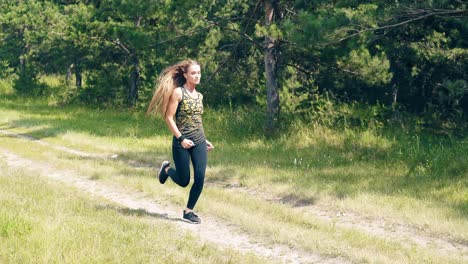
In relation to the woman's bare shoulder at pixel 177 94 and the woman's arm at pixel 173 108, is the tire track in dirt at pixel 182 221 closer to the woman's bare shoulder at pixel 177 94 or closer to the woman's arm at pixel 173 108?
the woman's arm at pixel 173 108

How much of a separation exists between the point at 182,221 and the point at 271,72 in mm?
9143

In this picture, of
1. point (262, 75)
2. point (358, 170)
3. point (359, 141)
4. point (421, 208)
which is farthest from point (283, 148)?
point (262, 75)

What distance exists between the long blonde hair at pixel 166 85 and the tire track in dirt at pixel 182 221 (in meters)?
1.50

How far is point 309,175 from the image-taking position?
10.8 meters

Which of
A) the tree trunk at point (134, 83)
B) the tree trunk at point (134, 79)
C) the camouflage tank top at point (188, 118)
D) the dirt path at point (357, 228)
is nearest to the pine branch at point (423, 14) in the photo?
the dirt path at point (357, 228)

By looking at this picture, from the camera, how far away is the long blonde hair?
23.3 ft

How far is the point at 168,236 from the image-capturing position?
6.25 metres

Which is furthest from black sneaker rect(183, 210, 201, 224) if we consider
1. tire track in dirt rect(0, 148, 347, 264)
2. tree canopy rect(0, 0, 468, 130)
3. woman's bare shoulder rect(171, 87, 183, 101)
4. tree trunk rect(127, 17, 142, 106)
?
tree trunk rect(127, 17, 142, 106)

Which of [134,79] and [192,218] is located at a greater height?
[134,79]

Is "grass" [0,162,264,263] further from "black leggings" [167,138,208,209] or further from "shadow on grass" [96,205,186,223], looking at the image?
"black leggings" [167,138,208,209]

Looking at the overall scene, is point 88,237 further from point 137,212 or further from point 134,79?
point 134,79

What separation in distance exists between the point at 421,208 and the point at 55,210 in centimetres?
505

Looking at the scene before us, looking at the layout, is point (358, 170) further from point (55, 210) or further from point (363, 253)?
point (55, 210)

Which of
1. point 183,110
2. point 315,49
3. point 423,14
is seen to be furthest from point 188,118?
point 315,49
